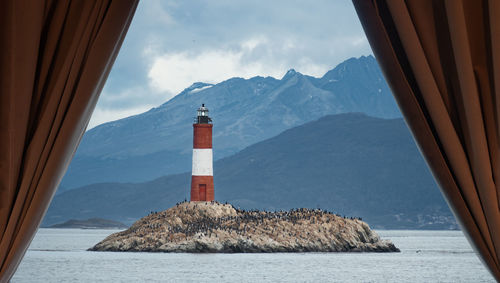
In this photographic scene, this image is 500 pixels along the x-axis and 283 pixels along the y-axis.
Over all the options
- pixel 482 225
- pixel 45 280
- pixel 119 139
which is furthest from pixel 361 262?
pixel 119 139

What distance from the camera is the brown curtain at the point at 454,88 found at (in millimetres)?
3209

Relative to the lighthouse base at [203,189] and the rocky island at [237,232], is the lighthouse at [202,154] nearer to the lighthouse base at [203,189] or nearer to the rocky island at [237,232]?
the lighthouse base at [203,189]

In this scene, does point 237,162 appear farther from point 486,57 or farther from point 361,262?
point 486,57

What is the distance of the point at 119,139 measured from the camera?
186 m

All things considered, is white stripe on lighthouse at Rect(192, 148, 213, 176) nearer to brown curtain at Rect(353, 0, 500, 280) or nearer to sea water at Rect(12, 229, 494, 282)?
sea water at Rect(12, 229, 494, 282)

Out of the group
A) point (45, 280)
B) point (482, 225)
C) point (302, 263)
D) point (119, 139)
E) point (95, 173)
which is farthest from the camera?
point (119, 139)

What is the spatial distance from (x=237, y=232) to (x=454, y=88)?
2852 cm

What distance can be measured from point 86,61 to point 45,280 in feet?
79.6

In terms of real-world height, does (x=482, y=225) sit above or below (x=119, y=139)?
below

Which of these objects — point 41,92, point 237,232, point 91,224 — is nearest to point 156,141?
point 91,224

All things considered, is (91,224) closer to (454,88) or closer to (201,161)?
(201,161)

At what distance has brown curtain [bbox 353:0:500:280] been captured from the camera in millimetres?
3209

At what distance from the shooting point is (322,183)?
4845 inches

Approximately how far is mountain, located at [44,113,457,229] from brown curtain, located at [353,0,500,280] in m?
107
